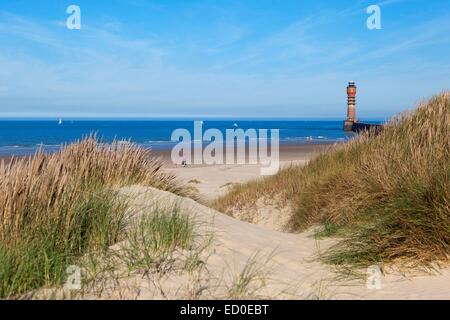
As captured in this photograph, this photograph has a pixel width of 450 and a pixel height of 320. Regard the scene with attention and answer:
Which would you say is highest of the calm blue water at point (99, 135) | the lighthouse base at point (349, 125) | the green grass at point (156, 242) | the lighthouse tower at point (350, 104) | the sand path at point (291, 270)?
the lighthouse tower at point (350, 104)

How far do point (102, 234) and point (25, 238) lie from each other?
691 mm

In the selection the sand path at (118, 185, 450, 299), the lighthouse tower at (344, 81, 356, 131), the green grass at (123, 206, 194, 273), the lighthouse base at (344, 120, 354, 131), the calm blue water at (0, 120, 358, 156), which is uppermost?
the lighthouse tower at (344, 81, 356, 131)

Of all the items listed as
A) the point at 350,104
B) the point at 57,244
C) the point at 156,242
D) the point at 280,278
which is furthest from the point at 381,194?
the point at 350,104

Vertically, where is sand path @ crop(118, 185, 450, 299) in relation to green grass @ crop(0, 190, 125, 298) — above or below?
below

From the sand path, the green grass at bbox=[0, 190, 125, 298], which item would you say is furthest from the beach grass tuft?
the sand path

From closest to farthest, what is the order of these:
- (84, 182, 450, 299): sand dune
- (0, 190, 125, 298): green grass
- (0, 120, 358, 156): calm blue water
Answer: (0, 190, 125, 298): green grass → (84, 182, 450, 299): sand dune → (0, 120, 358, 156): calm blue water

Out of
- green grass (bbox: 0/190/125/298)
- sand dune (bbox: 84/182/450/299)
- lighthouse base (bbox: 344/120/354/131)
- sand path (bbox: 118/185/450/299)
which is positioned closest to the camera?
green grass (bbox: 0/190/125/298)

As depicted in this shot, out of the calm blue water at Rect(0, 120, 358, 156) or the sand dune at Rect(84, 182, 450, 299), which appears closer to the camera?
the sand dune at Rect(84, 182, 450, 299)

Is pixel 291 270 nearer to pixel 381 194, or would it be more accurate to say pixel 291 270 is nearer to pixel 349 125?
pixel 381 194

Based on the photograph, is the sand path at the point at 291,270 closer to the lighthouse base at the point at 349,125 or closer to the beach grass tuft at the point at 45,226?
the beach grass tuft at the point at 45,226

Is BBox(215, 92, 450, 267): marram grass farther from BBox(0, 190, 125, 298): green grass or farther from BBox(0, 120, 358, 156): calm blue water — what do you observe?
BBox(0, 120, 358, 156): calm blue water

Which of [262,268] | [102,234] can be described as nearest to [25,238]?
[102,234]

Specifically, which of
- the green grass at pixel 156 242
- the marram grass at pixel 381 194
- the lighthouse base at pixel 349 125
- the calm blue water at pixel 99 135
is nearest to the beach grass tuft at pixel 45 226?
the green grass at pixel 156 242
